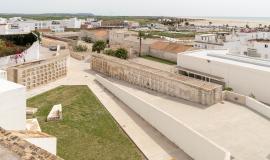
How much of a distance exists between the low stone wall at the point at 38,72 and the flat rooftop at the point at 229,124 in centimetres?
1154

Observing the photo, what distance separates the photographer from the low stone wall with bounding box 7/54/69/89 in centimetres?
3061

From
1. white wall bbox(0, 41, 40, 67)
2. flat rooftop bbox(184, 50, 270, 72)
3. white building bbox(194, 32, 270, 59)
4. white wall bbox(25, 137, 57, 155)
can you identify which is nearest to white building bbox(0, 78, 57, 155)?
white wall bbox(25, 137, 57, 155)

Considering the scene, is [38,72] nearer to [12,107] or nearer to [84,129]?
[84,129]

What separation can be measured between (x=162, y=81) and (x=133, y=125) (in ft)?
26.0

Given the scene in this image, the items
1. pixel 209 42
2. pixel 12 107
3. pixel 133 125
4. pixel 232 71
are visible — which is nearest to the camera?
pixel 12 107

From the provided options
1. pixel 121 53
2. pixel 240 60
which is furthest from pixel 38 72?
pixel 240 60

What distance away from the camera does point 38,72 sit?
33094 millimetres

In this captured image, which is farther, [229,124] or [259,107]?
[259,107]

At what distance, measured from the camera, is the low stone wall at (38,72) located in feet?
100

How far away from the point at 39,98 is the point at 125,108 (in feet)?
26.4

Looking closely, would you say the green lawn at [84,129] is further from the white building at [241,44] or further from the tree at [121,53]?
the white building at [241,44]

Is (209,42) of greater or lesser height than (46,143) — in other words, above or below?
above

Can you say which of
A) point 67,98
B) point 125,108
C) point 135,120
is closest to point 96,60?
point 67,98

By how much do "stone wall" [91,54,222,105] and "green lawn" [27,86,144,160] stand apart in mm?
5177
